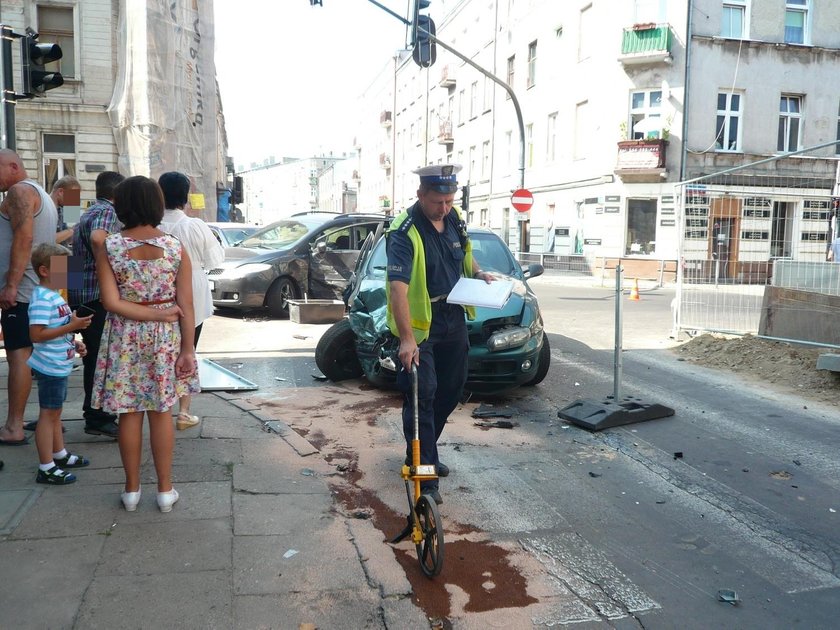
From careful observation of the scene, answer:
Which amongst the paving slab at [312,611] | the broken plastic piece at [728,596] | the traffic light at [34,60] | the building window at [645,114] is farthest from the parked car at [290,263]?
the building window at [645,114]

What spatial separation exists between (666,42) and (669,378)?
22.0 metres

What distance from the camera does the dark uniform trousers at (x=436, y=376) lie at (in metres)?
4.04

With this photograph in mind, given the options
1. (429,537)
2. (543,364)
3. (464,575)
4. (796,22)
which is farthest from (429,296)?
(796,22)

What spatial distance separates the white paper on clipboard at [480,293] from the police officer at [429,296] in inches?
4.6

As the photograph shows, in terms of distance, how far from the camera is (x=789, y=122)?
28297 mm

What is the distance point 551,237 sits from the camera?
32656 mm

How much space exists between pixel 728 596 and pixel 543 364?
14.0ft

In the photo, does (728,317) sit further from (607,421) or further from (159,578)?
(159,578)

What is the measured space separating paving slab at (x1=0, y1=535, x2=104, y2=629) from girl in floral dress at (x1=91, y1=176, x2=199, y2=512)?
1.81 feet

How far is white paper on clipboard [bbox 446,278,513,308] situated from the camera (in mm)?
3969

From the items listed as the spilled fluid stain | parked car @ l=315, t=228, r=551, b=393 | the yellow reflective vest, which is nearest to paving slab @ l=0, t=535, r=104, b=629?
the spilled fluid stain

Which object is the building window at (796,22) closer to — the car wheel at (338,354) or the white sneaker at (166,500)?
the car wheel at (338,354)

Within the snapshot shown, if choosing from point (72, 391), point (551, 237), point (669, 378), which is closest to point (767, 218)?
point (669, 378)

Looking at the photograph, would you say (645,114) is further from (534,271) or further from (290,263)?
(534,271)
